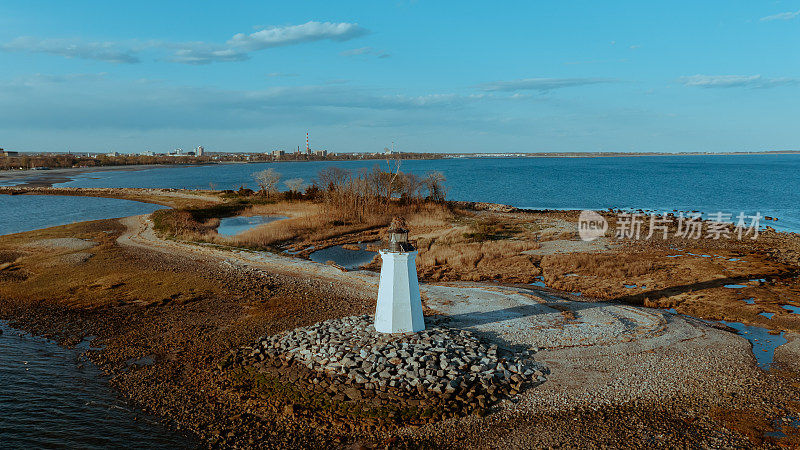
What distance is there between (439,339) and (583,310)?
6381 millimetres

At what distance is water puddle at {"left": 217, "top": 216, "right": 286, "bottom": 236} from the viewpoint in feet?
119

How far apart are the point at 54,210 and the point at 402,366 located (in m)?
53.5

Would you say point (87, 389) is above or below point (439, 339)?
below

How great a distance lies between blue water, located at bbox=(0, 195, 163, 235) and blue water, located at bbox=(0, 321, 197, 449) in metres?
30.6

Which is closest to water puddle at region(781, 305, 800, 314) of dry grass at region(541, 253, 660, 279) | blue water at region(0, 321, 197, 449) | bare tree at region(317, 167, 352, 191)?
dry grass at region(541, 253, 660, 279)

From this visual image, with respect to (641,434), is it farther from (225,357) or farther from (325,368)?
(225,357)

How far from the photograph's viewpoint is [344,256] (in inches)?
1092

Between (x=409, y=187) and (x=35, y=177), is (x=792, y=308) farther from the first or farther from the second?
(x=35, y=177)

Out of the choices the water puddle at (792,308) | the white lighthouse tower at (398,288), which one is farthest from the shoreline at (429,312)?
the water puddle at (792,308)

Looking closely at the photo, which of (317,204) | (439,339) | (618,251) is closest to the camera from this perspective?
(439,339)

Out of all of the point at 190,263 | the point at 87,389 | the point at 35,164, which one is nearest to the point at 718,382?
the point at 87,389

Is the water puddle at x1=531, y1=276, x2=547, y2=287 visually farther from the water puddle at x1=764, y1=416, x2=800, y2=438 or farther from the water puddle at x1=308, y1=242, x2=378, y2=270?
the water puddle at x1=764, y1=416, x2=800, y2=438

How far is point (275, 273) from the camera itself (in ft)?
69.4

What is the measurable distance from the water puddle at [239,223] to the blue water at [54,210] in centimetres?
1241
